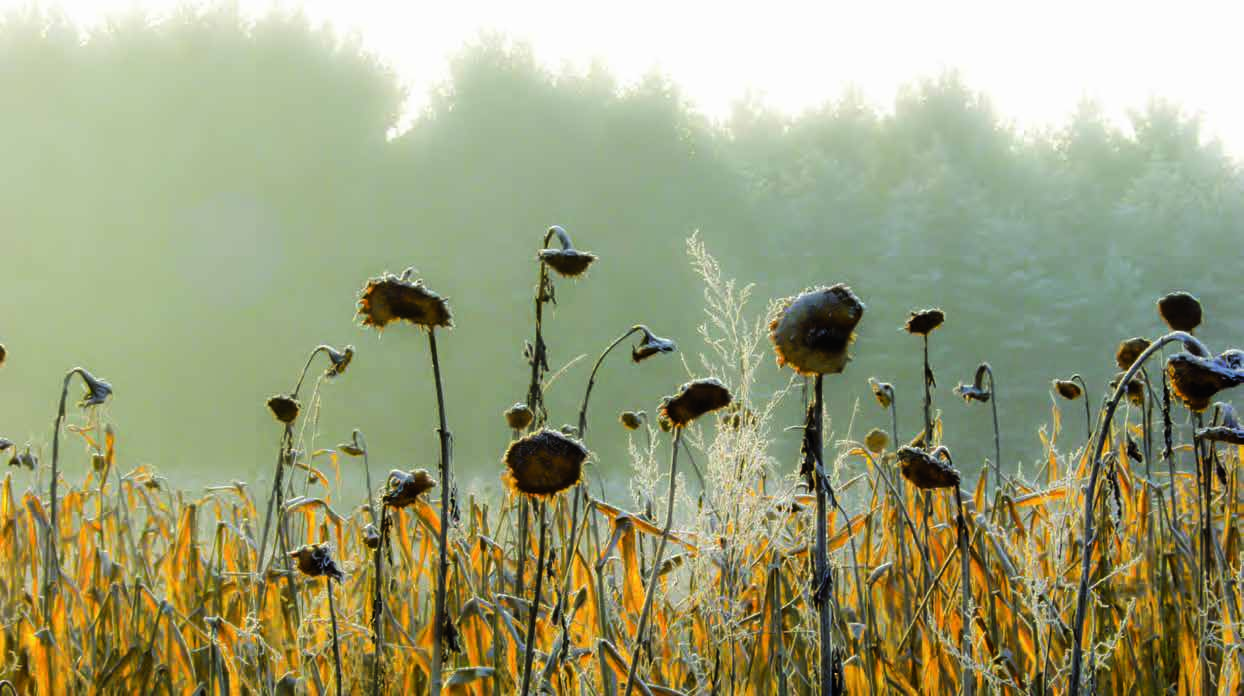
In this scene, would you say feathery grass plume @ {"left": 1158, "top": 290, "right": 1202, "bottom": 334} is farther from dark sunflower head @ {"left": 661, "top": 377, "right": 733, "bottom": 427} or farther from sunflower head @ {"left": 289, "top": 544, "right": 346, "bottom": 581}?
sunflower head @ {"left": 289, "top": 544, "right": 346, "bottom": 581}

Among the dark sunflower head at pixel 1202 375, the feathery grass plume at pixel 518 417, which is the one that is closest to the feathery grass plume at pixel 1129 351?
the dark sunflower head at pixel 1202 375

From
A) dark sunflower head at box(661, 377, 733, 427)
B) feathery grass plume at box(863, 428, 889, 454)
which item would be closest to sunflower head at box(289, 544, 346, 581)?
dark sunflower head at box(661, 377, 733, 427)

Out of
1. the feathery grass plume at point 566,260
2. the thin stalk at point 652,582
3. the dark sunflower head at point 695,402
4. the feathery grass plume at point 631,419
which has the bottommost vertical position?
the thin stalk at point 652,582

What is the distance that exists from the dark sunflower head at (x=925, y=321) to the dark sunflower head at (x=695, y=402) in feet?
3.33

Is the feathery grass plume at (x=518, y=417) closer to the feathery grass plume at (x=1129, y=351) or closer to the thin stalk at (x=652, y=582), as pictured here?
the thin stalk at (x=652, y=582)

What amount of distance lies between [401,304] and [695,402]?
1.49 feet

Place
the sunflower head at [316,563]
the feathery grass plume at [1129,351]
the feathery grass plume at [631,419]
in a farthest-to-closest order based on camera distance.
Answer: the feathery grass plume at [631,419] → the feathery grass plume at [1129,351] → the sunflower head at [316,563]

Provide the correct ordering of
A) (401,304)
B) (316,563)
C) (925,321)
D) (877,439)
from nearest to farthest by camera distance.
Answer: (401,304), (316,563), (925,321), (877,439)

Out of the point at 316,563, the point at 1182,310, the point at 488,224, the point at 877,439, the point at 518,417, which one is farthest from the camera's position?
the point at 488,224

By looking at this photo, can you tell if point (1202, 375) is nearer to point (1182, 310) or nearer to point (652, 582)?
point (652, 582)

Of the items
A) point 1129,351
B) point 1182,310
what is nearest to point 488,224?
point 1129,351

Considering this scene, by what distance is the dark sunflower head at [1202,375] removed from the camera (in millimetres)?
1314

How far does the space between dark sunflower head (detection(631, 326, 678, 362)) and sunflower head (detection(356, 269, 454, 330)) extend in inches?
23.7

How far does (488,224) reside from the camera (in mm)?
29469
